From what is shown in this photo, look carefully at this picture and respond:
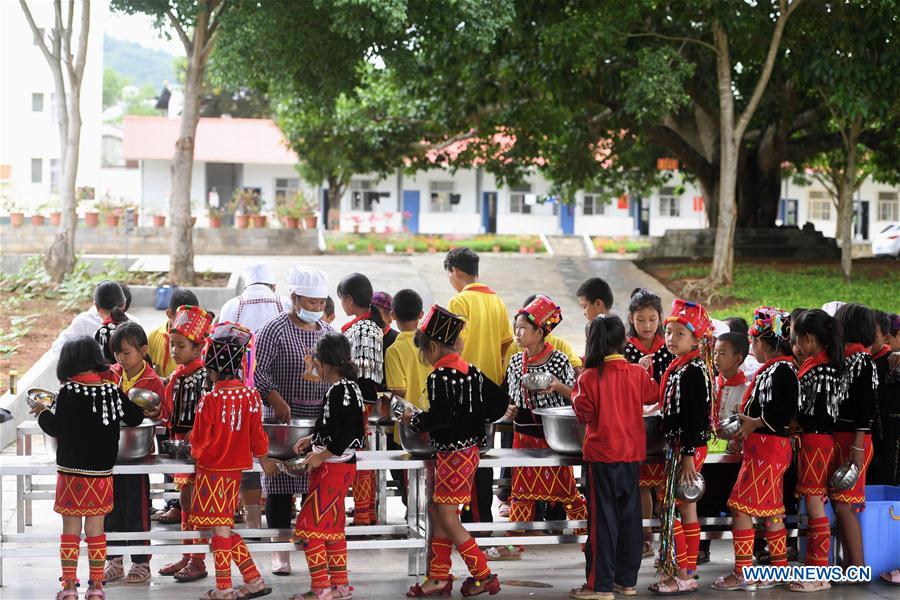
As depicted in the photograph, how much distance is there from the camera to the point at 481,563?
5984 millimetres

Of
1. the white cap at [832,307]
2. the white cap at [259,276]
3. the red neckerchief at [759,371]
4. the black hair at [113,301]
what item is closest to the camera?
the red neckerchief at [759,371]

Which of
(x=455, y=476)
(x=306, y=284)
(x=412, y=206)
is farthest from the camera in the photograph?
(x=412, y=206)

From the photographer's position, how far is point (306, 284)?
6414 mm

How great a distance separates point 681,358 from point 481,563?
1513mm

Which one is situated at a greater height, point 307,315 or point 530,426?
point 307,315

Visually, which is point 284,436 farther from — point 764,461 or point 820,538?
point 820,538

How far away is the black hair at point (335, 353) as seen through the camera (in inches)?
226

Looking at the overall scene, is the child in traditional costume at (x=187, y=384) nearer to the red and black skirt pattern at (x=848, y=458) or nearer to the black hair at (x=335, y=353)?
the black hair at (x=335, y=353)

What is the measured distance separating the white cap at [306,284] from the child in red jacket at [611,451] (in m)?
1.56

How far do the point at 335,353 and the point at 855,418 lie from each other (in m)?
2.86

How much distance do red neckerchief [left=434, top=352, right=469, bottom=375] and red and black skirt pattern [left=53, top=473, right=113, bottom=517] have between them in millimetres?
1803

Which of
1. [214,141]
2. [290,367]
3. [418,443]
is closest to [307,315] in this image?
[290,367]

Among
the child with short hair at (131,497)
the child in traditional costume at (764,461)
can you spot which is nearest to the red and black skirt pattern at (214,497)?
the child with short hair at (131,497)

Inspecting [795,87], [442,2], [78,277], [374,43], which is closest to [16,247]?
[78,277]
